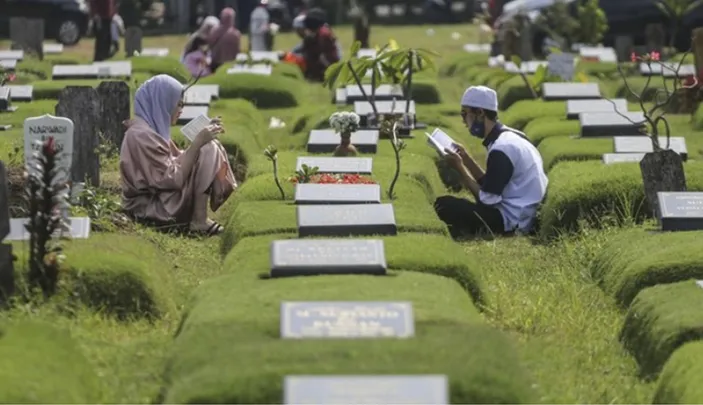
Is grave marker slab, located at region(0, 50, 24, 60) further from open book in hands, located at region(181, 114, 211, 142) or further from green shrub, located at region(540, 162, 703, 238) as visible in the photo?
green shrub, located at region(540, 162, 703, 238)

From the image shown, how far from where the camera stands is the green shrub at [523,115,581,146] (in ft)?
49.7

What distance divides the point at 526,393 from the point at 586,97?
1182cm

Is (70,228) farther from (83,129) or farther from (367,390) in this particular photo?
(83,129)

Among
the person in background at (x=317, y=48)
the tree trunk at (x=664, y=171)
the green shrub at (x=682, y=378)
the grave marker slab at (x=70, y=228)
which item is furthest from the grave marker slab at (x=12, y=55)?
the green shrub at (x=682, y=378)

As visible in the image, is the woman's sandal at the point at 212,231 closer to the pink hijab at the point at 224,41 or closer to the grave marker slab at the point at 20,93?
the grave marker slab at the point at 20,93

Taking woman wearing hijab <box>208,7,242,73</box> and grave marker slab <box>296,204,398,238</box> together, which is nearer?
grave marker slab <box>296,204,398,238</box>

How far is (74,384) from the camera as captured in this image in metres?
6.67

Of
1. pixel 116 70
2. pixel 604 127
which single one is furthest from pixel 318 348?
pixel 116 70

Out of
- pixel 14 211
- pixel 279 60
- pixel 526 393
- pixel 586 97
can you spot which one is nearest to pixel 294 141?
pixel 586 97

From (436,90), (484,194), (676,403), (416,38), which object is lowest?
(416,38)

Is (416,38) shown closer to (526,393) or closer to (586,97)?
(586,97)

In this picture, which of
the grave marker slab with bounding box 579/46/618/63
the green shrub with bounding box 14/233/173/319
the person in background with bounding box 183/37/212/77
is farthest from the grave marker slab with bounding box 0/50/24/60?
the green shrub with bounding box 14/233/173/319

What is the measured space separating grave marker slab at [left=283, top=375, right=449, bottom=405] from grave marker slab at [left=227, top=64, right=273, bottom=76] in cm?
1489

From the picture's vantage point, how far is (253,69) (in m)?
Answer: 21.8
